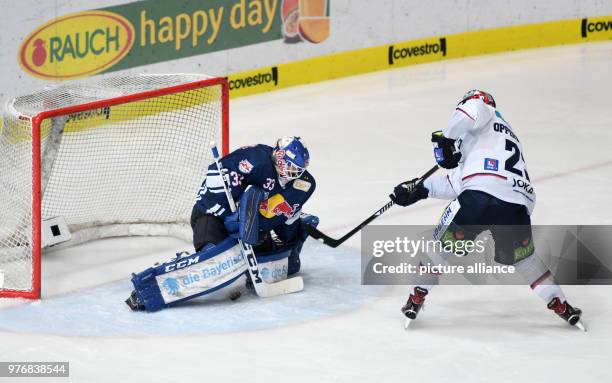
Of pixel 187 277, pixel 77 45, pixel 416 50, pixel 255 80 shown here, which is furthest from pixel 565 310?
pixel 416 50

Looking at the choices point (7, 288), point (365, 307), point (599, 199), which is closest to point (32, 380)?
point (7, 288)

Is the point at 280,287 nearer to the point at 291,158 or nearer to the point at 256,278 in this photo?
the point at 256,278

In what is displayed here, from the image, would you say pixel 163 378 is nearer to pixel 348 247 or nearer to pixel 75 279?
pixel 75 279

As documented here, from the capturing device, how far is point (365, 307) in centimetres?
522

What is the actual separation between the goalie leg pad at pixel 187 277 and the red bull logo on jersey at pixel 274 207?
0.20m

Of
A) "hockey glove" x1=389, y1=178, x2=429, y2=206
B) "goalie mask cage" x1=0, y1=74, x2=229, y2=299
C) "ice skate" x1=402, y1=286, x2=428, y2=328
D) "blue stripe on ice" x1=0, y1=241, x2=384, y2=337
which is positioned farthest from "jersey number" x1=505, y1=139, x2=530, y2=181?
"goalie mask cage" x1=0, y1=74, x2=229, y2=299

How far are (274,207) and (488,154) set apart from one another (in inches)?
40.2

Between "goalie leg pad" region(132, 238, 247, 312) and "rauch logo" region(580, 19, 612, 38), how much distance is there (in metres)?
7.13

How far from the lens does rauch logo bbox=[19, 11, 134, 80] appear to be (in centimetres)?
813

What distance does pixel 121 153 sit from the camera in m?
6.42

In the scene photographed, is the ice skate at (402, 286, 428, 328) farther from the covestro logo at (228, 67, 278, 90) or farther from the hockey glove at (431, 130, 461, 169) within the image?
the covestro logo at (228, 67, 278, 90)

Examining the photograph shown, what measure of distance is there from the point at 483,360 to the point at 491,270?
1.09 metres

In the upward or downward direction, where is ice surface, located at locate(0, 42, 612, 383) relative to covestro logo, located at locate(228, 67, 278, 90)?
downward

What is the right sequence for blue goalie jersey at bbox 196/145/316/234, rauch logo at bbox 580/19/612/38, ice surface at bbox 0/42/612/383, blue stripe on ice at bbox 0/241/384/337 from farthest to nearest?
rauch logo at bbox 580/19/612/38 → blue goalie jersey at bbox 196/145/316/234 → blue stripe on ice at bbox 0/241/384/337 → ice surface at bbox 0/42/612/383
